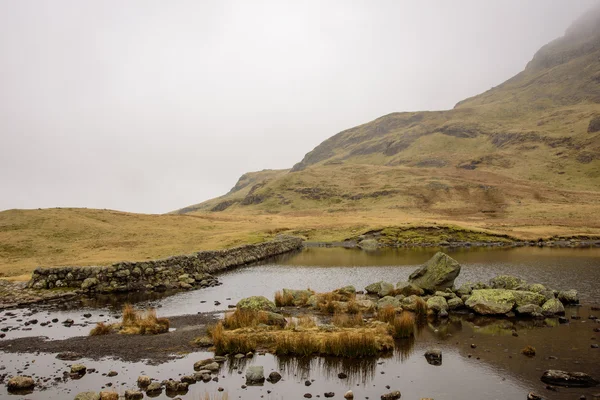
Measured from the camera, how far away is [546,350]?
18.8 m

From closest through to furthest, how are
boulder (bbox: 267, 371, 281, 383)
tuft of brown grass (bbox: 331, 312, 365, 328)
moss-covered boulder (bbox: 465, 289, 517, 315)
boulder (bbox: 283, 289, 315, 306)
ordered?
boulder (bbox: 267, 371, 281, 383)
tuft of brown grass (bbox: 331, 312, 365, 328)
moss-covered boulder (bbox: 465, 289, 517, 315)
boulder (bbox: 283, 289, 315, 306)

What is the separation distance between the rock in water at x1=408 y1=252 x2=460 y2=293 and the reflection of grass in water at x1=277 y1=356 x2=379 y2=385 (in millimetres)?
14821

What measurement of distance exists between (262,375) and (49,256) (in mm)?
43549

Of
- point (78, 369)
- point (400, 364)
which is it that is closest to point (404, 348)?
point (400, 364)

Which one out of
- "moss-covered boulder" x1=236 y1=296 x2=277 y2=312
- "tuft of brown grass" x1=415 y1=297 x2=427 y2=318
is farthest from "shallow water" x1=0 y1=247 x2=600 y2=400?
"moss-covered boulder" x1=236 y1=296 x2=277 y2=312

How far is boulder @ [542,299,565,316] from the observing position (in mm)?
25109

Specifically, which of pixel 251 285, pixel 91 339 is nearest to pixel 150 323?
pixel 91 339

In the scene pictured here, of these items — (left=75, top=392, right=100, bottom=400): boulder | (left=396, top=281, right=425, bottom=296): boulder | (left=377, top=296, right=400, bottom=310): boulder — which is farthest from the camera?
(left=396, top=281, right=425, bottom=296): boulder

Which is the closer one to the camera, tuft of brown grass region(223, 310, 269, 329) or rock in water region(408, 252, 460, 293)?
tuft of brown grass region(223, 310, 269, 329)

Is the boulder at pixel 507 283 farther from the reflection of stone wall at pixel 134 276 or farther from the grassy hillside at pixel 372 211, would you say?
the grassy hillside at pixel 372 211

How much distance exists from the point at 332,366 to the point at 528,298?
53.0 ft

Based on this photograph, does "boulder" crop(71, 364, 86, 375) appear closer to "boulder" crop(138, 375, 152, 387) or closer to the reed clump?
"boulder" crop(138, 375, 152, 387)

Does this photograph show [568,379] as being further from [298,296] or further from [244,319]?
[298,296]

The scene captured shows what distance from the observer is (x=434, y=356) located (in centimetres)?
1819
